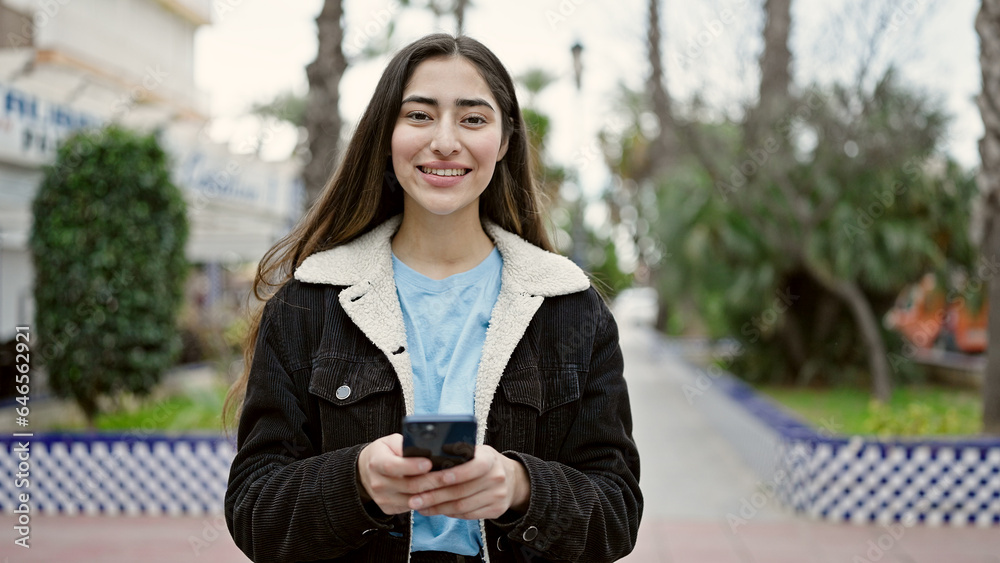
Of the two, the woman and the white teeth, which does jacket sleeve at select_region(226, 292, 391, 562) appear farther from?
the white teeth

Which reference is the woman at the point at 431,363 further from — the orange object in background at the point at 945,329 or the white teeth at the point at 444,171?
the orange object in background at the point at 945,329

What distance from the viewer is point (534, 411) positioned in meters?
1.60

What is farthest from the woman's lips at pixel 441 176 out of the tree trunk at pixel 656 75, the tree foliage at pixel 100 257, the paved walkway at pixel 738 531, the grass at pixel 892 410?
the tree trunk at pixel 656 75

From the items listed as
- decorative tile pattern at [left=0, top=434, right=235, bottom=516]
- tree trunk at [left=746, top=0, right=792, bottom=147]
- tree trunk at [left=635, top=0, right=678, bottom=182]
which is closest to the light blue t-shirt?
decorative tile pattern at [left=0, top=434, right=235, bottom=516]

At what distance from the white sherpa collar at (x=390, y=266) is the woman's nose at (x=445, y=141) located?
0.90ft

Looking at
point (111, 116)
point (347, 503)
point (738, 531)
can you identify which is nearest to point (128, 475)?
point (738, 531)

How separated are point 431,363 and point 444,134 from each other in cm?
45

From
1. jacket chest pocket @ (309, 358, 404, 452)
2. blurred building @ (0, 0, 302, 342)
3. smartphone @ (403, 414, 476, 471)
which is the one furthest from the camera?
blurred building @ (0, 0, 302, 342)

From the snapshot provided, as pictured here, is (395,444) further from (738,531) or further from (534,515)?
(738,531)

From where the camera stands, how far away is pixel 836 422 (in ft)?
31.1

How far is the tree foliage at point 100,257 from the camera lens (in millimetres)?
7469

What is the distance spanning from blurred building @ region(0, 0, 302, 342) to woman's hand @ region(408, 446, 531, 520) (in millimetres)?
6373

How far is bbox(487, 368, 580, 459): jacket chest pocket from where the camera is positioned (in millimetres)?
1595

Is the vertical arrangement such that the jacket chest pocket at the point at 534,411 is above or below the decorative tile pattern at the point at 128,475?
above
